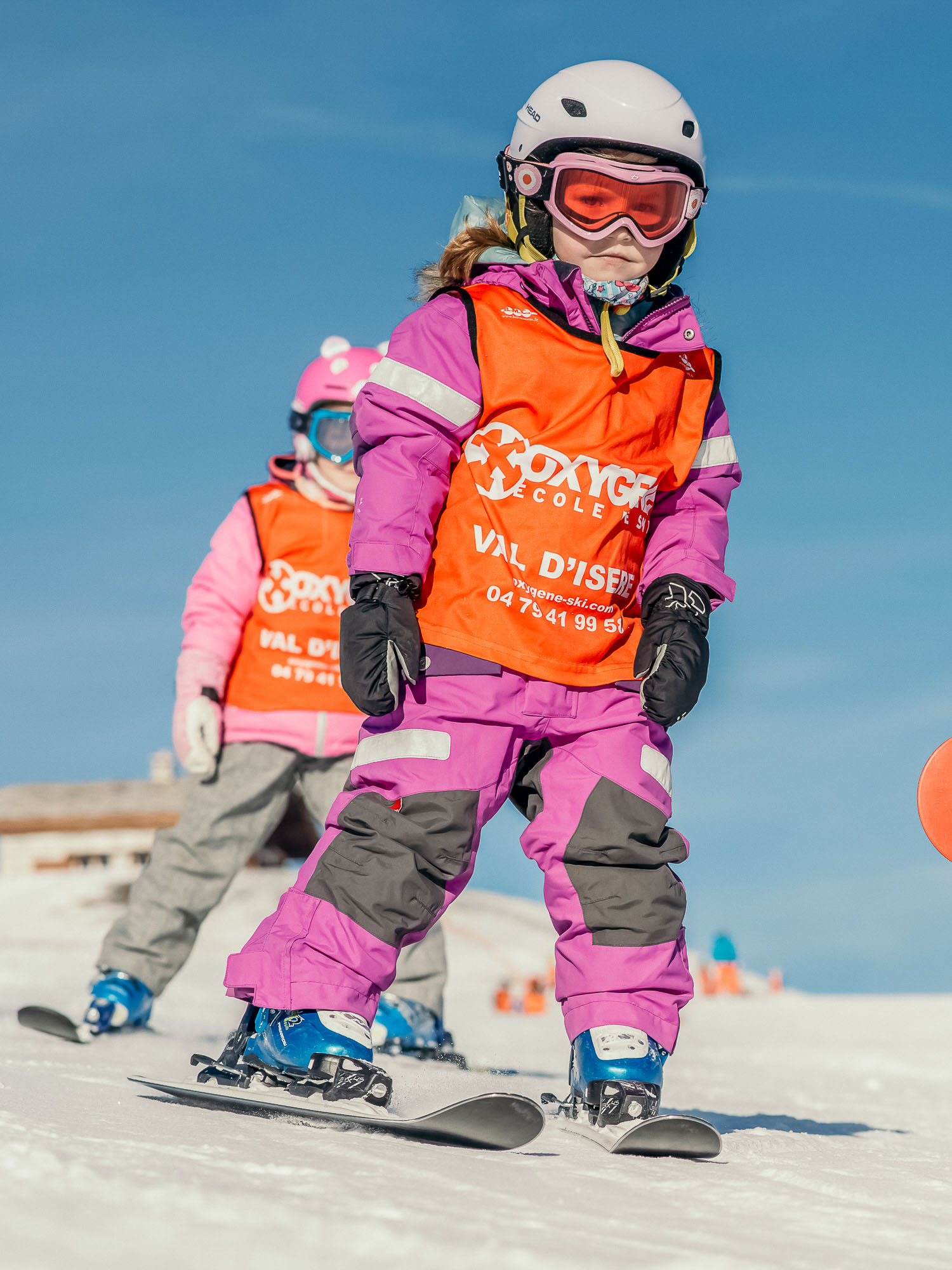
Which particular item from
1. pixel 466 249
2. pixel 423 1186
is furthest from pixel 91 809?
pixel 423 1186

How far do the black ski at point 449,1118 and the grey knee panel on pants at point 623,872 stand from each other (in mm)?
563

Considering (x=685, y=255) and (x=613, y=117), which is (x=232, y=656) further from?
→ (x=613, y=117)

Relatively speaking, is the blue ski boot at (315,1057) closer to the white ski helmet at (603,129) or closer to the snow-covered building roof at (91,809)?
the white ski helmet at (603,129)

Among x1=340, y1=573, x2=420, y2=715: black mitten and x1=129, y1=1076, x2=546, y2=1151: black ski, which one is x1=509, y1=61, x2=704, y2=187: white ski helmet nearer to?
x1=340, y1=573, x2=420, y2=715: black mitten

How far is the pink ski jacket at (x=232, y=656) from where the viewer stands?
4.37 metres

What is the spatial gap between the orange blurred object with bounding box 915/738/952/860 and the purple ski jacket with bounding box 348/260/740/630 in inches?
25.1

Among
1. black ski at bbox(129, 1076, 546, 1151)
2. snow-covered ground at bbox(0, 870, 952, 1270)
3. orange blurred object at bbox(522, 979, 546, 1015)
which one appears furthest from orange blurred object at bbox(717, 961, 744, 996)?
black ski at bbox(129, 1076, 546, 1151)

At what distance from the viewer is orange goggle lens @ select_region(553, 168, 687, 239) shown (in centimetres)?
280

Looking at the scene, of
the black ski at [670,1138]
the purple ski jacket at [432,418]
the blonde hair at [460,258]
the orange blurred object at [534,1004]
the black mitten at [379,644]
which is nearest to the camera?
the black ski at [670,1138]

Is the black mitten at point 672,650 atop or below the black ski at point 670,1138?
atop

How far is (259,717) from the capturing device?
4391 mm

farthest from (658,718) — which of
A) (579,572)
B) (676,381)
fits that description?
(676,381)

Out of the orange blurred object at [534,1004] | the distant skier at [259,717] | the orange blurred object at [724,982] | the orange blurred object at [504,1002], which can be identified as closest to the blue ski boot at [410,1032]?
the distant skier at [259,717]

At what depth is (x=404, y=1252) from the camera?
117 cm
